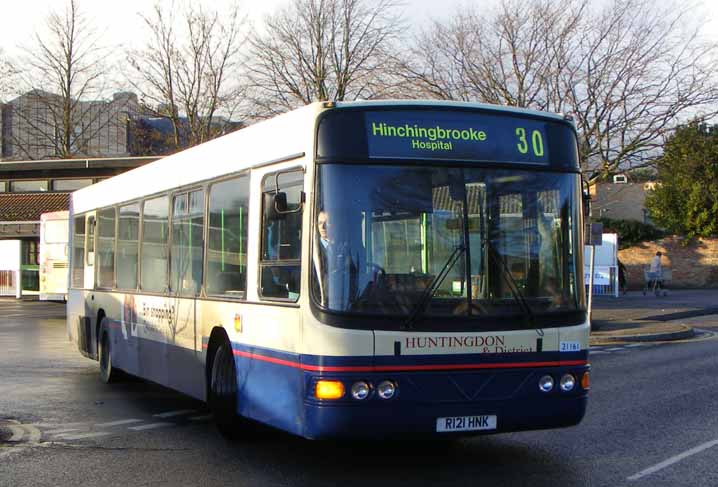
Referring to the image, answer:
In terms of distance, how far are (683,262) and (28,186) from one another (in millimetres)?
31774

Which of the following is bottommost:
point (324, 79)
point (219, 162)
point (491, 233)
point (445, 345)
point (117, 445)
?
point (117, 445)

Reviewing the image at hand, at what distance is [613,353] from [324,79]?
1957cm

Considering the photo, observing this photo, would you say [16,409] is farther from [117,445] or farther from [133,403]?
[117,445]

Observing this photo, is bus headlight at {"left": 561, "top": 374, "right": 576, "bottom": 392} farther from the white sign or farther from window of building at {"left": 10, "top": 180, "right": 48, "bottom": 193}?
window of building at {"left": 10, "top": 180, "right": 48, "bottom": 193}

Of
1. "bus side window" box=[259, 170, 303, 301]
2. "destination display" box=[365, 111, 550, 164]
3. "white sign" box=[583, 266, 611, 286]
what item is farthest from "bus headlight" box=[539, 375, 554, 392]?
"white sign" box=[583, 266, 611, 286]

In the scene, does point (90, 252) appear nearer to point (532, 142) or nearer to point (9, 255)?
point (532, 142)

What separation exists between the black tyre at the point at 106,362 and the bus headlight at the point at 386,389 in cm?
748

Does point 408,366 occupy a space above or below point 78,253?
below

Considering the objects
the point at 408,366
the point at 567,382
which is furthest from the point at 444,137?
the point at 567,382

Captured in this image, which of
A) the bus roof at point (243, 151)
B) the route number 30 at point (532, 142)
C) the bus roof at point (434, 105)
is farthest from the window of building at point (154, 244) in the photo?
the route number 30 at point (532, 142)

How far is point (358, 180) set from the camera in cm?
808

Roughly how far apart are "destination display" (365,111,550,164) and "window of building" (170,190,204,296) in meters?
3.10

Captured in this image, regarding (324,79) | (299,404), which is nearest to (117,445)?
(299,404)

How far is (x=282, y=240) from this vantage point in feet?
28.5
